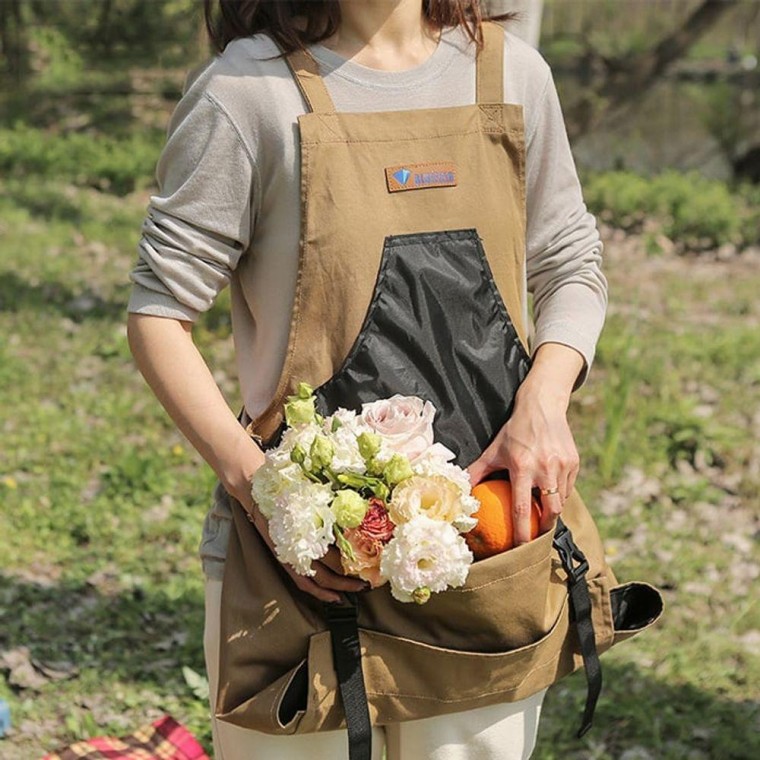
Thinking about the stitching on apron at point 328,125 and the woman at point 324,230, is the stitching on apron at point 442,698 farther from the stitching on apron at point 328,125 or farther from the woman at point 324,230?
the stitching on apron at point 328,125

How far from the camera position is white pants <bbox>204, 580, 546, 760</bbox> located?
1.81 meters

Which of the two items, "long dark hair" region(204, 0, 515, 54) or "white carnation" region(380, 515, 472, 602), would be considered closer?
"white carnation" region(380, 515, 472, 602)

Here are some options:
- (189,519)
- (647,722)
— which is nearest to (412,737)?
(647,722)

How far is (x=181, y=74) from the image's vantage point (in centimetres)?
1552

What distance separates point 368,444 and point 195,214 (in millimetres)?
419

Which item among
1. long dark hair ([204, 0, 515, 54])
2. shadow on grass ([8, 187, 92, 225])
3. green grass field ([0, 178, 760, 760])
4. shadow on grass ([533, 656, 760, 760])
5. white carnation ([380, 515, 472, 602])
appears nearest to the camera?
white carnation ([380, 515, 472, 602])

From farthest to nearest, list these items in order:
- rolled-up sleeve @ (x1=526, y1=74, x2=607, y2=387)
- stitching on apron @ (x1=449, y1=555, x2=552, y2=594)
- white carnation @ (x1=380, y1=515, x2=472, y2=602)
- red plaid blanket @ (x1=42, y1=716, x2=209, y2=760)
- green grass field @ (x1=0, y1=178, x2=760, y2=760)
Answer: green grass field @ (x1=0, y1=178, x2=760, y2=760) < red plaid blanket @ (x1=42, y1=716, x2=209, y2=760) < rolled-up sleeve @ (x1=526, y1=74, x2=607, y2=387) < stitching on apron @ (x1=449, y1=555, x2=552, y2=594) < white carnation @ (x1=380, y1=515, x2=472, y2=602)

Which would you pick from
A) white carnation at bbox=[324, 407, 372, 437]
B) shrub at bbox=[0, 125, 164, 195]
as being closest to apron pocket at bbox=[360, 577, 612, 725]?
white carnation at bbox=[324, 407, 372, 437]

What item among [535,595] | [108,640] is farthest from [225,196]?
[108,640]

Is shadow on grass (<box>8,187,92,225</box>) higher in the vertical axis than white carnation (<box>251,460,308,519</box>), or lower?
lower

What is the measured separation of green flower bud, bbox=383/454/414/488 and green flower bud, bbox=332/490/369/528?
5 centimetres

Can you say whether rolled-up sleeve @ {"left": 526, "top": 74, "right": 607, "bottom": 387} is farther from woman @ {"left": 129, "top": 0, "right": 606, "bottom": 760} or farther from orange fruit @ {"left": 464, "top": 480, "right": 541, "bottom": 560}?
orange fruit @ {"left": 464, "top": 480, "right": 541, "bottom": 560}

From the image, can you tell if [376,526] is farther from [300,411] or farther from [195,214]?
[195,214]

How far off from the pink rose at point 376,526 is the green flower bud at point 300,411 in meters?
0.14
